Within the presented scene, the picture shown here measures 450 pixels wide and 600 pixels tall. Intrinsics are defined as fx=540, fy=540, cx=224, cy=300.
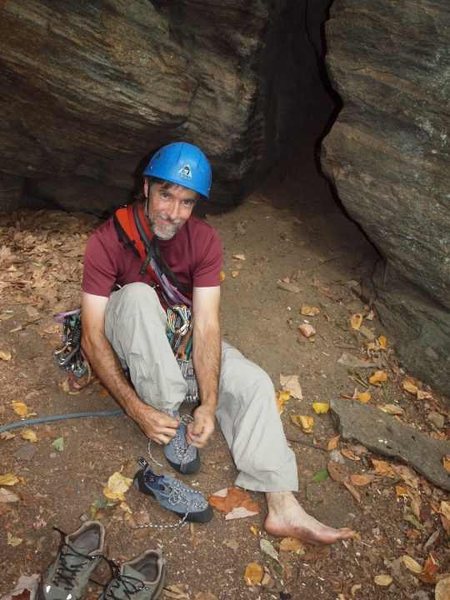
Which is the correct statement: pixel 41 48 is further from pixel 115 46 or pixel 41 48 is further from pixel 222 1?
pixel 222 1

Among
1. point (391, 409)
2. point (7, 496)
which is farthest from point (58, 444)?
point (391, 409)

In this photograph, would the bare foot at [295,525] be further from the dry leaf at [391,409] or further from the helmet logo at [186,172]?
the helmet logo at [186,172]

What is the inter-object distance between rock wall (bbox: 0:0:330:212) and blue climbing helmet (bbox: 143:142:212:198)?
7.29 feet

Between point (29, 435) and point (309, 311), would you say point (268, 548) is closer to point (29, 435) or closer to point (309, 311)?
point (29, 435)

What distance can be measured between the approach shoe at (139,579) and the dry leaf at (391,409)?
9.15ft

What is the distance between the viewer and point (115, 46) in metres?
5.70

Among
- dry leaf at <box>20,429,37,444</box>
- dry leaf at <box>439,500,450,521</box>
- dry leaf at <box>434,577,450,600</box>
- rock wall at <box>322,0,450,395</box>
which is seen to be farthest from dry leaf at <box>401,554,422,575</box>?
dry leaf at <box>20,429,37,444</box>

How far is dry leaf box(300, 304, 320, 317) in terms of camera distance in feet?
21.0

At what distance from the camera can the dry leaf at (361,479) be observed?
4.50 metres

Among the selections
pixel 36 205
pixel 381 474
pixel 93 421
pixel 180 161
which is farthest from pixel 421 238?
pixel 36 205

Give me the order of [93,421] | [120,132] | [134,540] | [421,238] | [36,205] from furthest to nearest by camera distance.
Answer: [36,205] < [120,132] < [421,238] < [93,421] < [134,540]

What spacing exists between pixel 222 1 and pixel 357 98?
6.53ft

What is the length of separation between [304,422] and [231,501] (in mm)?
1127

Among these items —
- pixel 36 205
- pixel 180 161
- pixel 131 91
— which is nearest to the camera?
pixel 180 161
